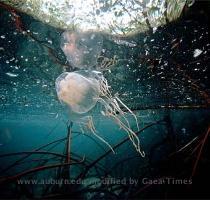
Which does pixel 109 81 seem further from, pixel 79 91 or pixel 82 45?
pixel 82 45

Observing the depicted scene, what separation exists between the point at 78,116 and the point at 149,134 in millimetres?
11184

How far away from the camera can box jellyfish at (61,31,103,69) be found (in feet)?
11.7

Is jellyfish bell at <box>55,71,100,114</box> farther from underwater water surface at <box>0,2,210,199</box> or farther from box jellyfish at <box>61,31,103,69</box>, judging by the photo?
box jellyfish at <box>61,31,103,69</box>

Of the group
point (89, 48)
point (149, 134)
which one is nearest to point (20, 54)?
point (89, 48)

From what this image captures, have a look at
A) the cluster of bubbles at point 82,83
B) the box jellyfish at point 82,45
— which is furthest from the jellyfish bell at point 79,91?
the box jellyfish at point 82,45

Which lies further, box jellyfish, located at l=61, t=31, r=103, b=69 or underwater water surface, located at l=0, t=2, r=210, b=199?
box jellyfish, located at l=61, t=31, r=103, b=69

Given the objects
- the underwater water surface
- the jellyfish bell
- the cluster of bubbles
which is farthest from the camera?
the jellyfish bell

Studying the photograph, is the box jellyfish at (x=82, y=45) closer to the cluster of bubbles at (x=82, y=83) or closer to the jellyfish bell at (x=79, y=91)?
the cluster of bubbles at (x=82, y=83)

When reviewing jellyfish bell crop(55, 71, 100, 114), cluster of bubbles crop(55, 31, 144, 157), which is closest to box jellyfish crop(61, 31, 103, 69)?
cluster of bubbles crop(55, 31, 144, 157)

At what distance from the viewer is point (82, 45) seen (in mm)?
3611

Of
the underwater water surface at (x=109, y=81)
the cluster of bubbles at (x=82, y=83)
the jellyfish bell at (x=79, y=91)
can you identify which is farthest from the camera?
the jellyfish bell at (x=79, y=91)

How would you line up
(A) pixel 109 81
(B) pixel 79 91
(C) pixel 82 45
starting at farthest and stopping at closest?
(A) pixel 109 81, (B) pixel 79 91, (C) pixel 82 45

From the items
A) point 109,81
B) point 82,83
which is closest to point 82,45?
point 82,83

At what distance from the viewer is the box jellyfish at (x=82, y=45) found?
3576mm
